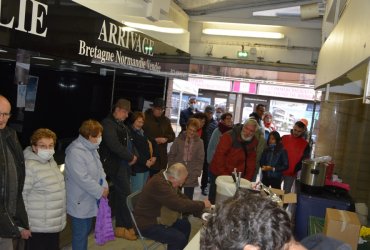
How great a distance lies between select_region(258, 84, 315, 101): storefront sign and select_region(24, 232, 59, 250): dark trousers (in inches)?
362

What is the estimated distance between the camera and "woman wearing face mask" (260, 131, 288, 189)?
182 inches

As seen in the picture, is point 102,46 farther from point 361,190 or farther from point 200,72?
point 200,72

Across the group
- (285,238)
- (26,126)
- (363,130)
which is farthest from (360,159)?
(285,238)

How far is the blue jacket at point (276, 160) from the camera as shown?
4.63 meters

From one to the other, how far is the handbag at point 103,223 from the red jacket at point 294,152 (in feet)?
7.83

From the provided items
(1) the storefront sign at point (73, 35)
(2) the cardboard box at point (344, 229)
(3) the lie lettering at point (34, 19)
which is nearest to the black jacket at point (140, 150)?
(1) the storefront sign at point (73, 35)

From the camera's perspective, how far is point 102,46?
11.5 ft

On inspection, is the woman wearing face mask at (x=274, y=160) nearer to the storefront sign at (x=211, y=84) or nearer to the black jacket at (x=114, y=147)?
the black jacket at (x=114, y=147)

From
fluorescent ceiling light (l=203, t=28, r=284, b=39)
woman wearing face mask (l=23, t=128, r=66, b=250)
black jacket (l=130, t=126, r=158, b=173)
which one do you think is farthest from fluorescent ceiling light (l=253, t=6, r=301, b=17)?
woman wearing face mask (l=23, t=128, r=66, b=250)

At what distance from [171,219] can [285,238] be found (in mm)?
2273

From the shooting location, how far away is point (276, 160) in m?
4.65

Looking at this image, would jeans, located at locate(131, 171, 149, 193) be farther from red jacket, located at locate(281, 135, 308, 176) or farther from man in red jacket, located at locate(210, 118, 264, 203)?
red jacket, located at locate(281, 135, 308, 176)

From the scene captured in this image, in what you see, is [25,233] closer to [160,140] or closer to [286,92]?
[160,140]

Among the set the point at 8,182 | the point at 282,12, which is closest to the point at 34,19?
the point at 8,182
